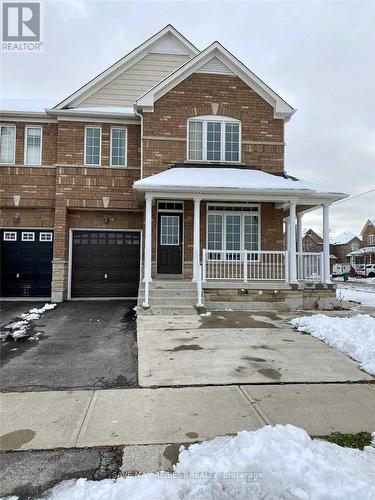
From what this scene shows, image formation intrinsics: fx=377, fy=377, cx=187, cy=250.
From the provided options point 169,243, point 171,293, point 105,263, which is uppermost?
point 169,243

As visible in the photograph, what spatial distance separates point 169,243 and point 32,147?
259 inches

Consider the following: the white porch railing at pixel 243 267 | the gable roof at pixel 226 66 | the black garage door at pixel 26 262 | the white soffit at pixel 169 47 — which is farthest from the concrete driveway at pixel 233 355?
the white soffit at pixel 169 47

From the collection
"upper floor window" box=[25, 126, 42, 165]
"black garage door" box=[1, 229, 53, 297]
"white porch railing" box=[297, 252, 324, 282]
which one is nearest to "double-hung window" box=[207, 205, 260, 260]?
"white porch railing" box=[297, 252, 324, 282]

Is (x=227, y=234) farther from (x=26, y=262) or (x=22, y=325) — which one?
(x=26, y=262)

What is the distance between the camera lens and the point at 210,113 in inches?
537

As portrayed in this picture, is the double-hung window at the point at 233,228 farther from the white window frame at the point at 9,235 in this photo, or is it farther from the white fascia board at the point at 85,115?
the white window frame at the point at 9,235

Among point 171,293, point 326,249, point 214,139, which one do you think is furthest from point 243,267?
point 214,139

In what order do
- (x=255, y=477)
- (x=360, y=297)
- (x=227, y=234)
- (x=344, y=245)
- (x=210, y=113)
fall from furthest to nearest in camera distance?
1. (x=344, y=245)
2. (x=360, y=297)
3. (x=210, y=113)
4. (x=227, y=234)
5. (x=255, y=477)

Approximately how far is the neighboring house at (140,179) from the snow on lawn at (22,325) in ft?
7.17

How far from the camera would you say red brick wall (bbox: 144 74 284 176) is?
44.0ft

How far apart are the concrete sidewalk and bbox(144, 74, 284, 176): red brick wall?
388 inches

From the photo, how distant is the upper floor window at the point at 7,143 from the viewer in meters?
14.4

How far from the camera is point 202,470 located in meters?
2.89

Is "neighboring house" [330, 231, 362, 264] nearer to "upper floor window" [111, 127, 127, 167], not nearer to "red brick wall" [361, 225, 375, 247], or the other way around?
"red brick wall" [361, 225, 375, 247]
